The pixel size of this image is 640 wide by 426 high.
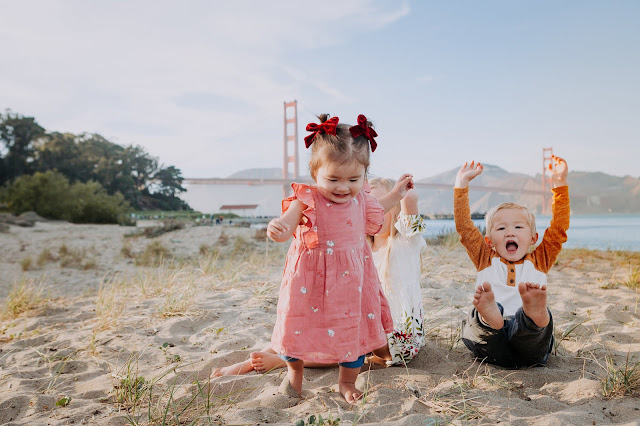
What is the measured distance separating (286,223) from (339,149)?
36cm

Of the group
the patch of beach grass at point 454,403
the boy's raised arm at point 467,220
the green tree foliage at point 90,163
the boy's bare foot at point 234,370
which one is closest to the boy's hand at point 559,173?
the boy's raised arm at point 467,220

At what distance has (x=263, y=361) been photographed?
2256 mm

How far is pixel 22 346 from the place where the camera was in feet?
9.85

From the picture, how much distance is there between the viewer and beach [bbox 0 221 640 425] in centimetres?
175

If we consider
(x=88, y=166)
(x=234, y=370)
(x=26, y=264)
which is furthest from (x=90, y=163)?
(x=234, y=370)

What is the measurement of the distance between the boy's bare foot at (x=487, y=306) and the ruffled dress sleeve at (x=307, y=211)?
0.70m

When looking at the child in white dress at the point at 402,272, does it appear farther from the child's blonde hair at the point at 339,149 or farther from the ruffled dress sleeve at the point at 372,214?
the child's blonde hair at the point at 339,149

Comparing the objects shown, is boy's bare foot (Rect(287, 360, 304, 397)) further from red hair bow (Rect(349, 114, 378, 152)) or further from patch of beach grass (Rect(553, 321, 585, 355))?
patch of beach grass (Rect(553, 321, 585, 355))

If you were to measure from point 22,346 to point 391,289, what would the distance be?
2441 millimetres

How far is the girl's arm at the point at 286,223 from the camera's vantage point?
→ 1776mm

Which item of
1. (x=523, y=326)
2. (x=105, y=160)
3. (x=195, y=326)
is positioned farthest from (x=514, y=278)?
(x=105, y=160)

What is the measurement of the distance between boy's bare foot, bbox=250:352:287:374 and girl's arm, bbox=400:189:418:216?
3.22ft

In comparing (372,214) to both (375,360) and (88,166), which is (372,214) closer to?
(375,360)

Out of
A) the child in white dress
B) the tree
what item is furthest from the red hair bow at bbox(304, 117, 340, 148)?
the tree
